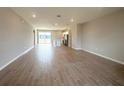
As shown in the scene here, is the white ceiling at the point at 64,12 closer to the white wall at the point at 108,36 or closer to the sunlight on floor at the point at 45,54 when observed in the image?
the white wall at the point at 108,36

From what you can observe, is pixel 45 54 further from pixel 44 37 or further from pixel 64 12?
pixel 44 37


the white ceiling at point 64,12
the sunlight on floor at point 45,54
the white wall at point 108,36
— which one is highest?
the white ceiling at point 64,12

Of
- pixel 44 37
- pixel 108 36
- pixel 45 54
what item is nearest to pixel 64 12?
pixel 108 36

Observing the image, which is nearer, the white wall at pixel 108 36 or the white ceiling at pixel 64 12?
the white ceiling at pixel 64 12

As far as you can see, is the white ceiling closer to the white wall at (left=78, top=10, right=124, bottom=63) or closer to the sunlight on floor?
the white wall at (left=78, top=10, right=124, bottom=63)

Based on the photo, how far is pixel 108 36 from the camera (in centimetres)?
689

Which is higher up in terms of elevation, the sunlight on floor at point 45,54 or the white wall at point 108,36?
the white wall at point 108,36

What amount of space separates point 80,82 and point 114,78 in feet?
3.49

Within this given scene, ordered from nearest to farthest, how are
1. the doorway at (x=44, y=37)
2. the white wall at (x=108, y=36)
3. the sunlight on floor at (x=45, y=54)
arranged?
the white wall at (x=108, y=36)
the sunlight on floor at (x=45, y=54)
the doorway at (x=44, y=37)

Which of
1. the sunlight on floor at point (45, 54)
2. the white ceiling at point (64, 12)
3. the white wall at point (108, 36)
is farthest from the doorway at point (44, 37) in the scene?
the white ceiling at point (64, 12)

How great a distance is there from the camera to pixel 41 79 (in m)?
3.74

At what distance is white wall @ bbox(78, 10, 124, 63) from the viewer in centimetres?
586

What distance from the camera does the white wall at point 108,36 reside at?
586 cm
